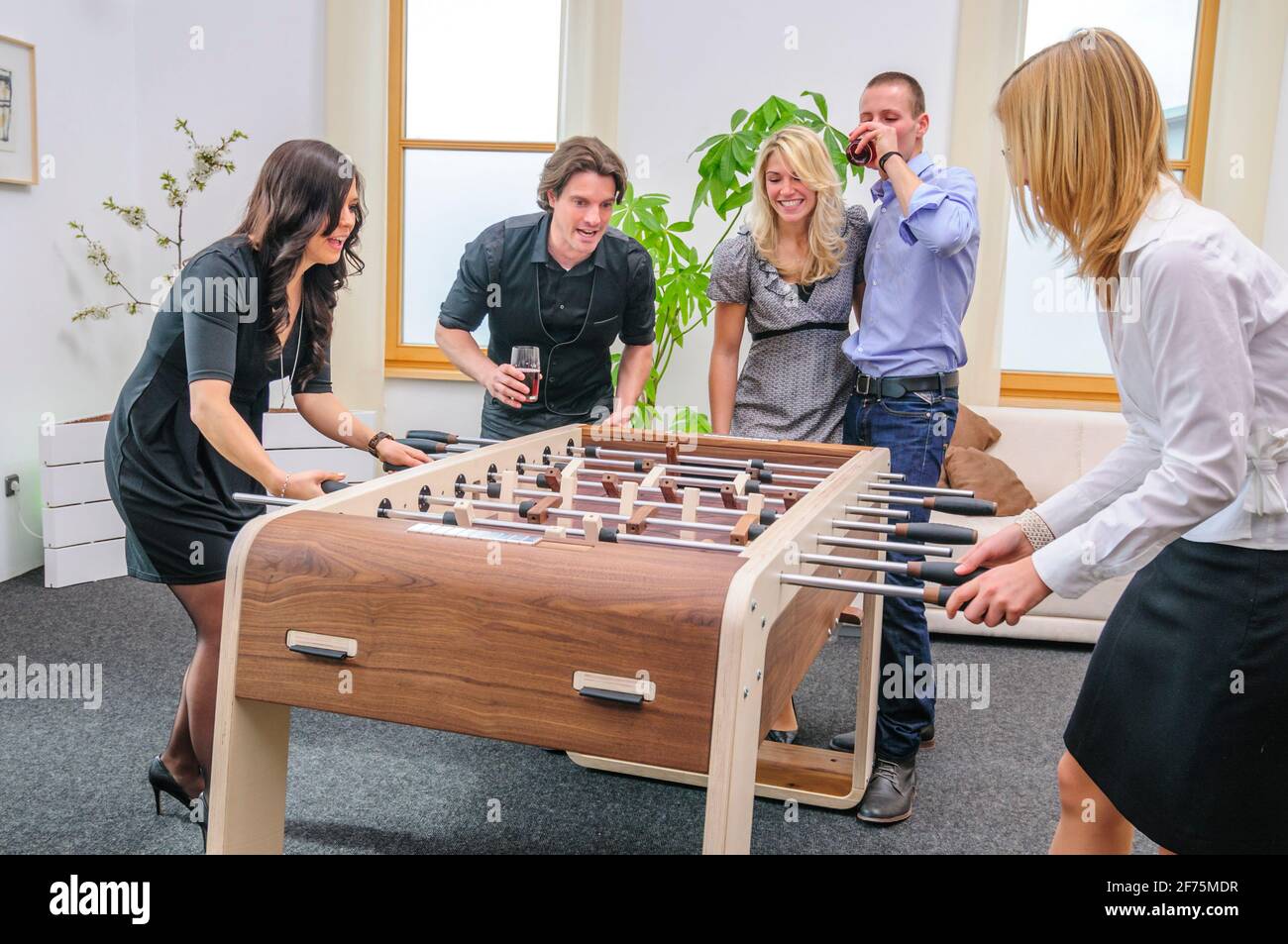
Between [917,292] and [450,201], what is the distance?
3095mm

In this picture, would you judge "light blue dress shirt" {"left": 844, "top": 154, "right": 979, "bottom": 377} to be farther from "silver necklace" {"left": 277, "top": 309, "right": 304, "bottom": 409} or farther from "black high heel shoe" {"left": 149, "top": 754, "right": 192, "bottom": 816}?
Answer: "black high heel shoe" {"left": 149, "top": 754, "right": 192, "bottom": 816}

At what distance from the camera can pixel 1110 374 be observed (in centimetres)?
481

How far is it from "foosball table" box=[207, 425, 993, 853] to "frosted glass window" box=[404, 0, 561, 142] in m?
3.75

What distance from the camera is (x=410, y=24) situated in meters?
5.04

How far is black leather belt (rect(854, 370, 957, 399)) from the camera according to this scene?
262cm

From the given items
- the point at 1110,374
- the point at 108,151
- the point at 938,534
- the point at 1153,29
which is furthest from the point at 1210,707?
the point at 108,151

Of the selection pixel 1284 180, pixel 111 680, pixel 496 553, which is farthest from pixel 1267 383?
pixel 1284 180

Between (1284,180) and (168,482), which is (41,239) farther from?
(1284,180)

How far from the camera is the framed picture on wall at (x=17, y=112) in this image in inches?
158

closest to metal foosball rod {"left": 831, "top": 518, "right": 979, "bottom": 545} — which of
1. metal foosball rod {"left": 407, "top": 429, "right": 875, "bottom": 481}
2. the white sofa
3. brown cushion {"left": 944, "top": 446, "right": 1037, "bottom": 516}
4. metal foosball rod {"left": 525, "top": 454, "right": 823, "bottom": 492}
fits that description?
metal foosball rod {"left": 525, "top": 454, "right": 823, "bottom": 492}

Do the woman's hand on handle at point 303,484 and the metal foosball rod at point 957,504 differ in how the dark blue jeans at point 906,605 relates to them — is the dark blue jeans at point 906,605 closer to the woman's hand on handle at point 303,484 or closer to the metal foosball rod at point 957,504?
the metal foosball rod at point 957,504

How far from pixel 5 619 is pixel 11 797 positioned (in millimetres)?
1510

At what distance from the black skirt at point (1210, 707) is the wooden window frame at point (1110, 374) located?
3.51 meters

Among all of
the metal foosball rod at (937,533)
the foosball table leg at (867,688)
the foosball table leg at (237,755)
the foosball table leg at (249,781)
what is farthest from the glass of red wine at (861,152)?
the foosball table leg at (249,781)
